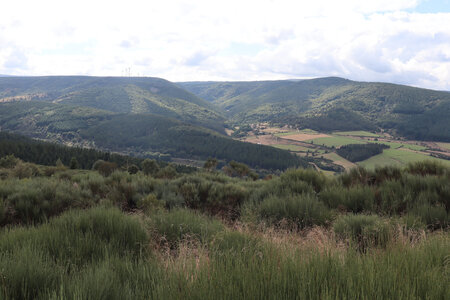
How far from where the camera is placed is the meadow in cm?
208

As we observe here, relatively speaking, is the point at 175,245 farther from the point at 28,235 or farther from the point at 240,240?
the point at 28,235

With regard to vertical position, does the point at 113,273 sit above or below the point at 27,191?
above

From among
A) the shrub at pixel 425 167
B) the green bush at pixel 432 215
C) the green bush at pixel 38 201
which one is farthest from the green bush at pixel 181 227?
the shrub at pixel 425 167

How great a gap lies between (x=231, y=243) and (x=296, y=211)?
3.06 metres

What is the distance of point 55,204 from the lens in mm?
A: 6656

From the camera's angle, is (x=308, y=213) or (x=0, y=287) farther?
(x=308, y=213)

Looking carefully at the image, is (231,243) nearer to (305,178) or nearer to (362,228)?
(362,228)

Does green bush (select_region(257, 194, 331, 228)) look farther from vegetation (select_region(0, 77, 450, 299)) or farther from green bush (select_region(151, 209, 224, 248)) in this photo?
green bush (select_region(151, 209, 224, 248))

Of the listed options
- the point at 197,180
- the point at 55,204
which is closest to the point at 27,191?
the point at 55,204

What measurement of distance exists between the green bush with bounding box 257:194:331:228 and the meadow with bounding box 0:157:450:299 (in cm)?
3

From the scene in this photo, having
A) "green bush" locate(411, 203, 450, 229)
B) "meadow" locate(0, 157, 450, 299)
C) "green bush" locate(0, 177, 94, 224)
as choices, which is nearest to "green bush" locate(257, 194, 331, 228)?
"meadow" locate(0, 157, 450, 299)

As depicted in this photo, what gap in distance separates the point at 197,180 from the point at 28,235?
7159 millimetres

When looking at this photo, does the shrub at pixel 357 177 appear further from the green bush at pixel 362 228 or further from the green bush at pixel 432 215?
the green bush at pixel 362 228

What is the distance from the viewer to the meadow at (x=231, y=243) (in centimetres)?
208
